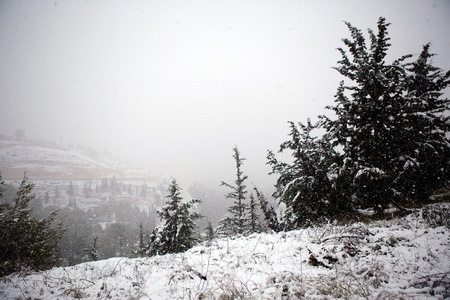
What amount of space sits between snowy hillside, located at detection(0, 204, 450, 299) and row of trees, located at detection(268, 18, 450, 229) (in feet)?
10.3

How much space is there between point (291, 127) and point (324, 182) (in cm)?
263

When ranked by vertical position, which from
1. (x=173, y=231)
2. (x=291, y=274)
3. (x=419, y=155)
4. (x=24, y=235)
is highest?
(x=419, y=155)

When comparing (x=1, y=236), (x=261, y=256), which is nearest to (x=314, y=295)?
(x=261, y=256)

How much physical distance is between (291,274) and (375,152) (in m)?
6.62

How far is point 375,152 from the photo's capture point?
7.00 m

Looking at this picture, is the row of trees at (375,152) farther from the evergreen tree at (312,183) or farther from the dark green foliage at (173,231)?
the dark green foliage at (173,231)

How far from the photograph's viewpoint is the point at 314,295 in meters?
2.02

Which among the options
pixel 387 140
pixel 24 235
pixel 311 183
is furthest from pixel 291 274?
pixel 24 235

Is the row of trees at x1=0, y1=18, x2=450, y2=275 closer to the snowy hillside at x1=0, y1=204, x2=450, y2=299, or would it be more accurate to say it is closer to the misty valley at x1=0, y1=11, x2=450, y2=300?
the misty valley at x1=0, y1=11, x2=450, y2=300

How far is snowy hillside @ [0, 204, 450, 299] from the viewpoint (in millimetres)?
1945

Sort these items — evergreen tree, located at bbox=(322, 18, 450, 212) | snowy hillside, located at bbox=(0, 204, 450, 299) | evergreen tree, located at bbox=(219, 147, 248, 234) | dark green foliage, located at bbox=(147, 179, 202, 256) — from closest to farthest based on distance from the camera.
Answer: snowy hillside, located at bbox=(0, 204, 450, 299)
evergreen tree, located at bbox=(322, 18, 450, 212)
dark green foliage, located at bbox=(147, 179, 202, 256)
evergreen tree, located at bbox=(219, 147, 248, 234)

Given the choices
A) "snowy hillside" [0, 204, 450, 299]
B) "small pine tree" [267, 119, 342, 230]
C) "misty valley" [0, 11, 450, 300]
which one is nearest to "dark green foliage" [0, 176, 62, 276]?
"misty valley" [0, 11, 450, 300]

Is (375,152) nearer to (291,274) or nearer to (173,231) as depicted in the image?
(291,274)

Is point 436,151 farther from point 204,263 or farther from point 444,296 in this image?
point 204,263
